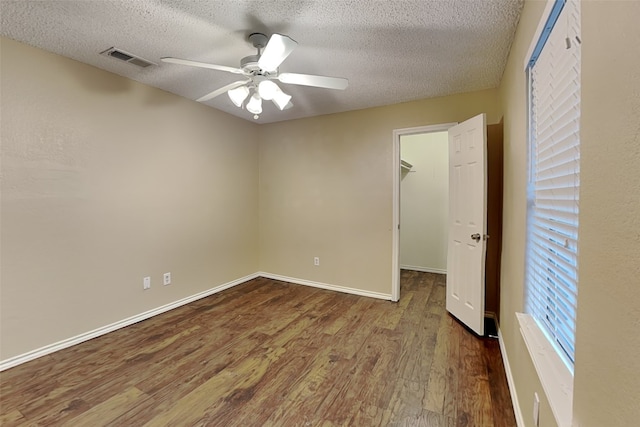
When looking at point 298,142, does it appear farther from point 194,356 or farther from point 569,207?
point 569,207

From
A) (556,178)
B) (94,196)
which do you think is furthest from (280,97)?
(94,196)

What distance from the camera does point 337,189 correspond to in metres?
3.73

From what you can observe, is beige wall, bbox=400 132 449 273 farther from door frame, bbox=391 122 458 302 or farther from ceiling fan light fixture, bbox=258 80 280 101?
ceiling fan light fixture, bbox=258 80 280 101

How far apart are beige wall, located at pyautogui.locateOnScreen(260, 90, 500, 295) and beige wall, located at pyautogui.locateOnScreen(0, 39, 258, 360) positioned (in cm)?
86

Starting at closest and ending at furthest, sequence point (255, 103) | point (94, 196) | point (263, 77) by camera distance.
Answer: point (263, 77) → point (255, 103) → point (94, 196)

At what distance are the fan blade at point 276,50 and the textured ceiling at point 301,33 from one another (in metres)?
0.31

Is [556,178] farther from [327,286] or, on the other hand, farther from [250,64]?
[327,286]

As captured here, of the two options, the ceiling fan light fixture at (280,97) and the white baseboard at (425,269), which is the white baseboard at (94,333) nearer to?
the ceiling fan light fixture at (280,97)

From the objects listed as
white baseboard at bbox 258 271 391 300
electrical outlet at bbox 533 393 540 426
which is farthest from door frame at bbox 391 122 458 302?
electrical outlet at bbox 533 393 540 426

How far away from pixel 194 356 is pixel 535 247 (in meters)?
2.42

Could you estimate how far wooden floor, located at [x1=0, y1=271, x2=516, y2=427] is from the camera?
163 cm

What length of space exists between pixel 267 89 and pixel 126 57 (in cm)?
131

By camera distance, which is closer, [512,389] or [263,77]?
[512,389]

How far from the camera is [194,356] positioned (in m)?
2.22
